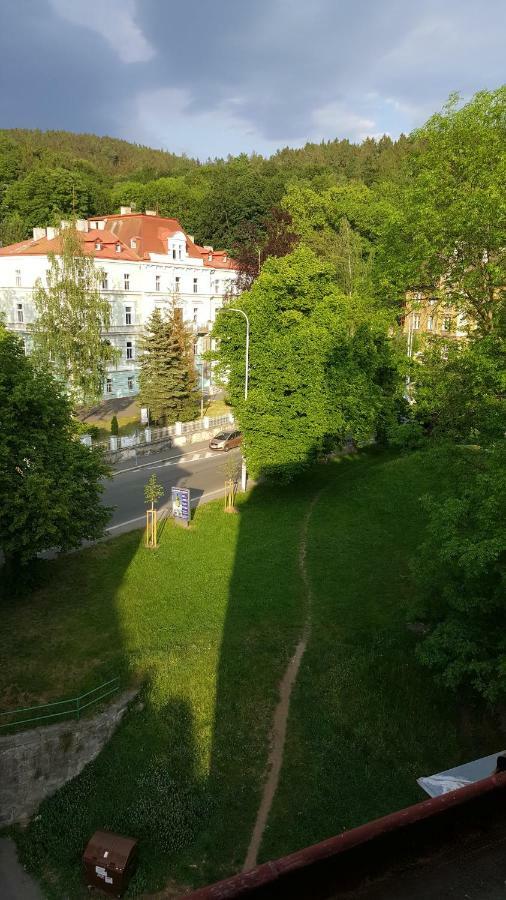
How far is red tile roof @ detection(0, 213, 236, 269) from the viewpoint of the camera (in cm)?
4706

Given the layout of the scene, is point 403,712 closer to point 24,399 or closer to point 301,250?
point 24,399

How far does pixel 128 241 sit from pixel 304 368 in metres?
32.2

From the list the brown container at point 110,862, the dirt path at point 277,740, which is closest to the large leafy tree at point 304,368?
the dirt path at point 277,740

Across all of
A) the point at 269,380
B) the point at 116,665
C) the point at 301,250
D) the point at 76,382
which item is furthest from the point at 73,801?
the point at 76,382

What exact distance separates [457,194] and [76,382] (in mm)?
26576

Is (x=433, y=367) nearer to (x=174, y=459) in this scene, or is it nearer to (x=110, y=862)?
(x=110, y=862)

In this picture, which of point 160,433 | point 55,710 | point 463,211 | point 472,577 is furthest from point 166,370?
point 472,577

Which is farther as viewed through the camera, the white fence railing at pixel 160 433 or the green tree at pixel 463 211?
the white fence railing at pixel 160 433

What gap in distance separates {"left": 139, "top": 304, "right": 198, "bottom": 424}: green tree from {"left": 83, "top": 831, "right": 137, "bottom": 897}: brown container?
30.3 meters

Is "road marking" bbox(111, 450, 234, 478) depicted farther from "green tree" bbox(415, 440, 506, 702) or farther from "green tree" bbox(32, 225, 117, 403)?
"green tree" bbox(415, 440, 506, 702)

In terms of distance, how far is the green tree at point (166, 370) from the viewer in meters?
39.8

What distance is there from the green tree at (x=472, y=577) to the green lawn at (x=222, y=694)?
226cm

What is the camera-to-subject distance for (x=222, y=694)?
52.3 feet

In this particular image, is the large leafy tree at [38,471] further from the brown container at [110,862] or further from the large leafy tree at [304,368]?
the large leafy tree at [304,368]
